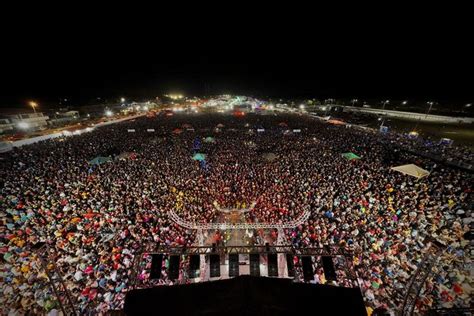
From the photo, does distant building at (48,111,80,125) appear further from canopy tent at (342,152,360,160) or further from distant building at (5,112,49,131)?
canopy tent at (342,152,360,160)

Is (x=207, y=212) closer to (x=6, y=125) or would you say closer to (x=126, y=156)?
(x=126, y=156)

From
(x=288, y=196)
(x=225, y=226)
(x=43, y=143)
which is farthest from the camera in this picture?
(x=43, y=143)

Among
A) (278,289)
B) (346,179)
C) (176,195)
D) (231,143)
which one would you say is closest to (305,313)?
(278,289)

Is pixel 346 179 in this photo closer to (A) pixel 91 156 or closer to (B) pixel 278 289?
(B) pixel 278 289

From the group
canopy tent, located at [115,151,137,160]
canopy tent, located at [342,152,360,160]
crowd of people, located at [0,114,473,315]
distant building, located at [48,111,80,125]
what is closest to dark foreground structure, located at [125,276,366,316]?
crowd of people, located at [0,114,473,315]

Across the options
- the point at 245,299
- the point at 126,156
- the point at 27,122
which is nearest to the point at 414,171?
the point at 245,299

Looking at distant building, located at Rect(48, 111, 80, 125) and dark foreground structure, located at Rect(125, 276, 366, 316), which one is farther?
distant building, located at Rect(48, 111, 80, 125)

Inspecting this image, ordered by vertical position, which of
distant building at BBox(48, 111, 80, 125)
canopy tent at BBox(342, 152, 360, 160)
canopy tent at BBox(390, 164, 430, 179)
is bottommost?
distant building at BBox(48, 111, 80, 125)
